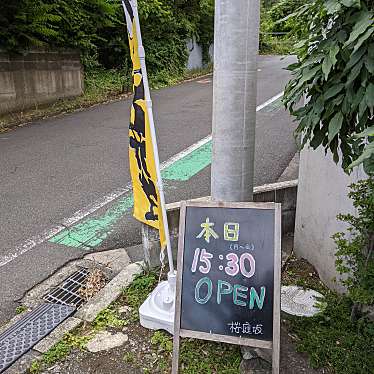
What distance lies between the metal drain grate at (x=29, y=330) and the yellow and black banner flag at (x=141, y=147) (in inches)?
41.2

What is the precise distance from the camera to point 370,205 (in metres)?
2.64

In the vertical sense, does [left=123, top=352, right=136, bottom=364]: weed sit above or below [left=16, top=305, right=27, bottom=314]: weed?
above

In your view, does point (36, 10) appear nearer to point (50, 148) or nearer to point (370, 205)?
point (50, 148)

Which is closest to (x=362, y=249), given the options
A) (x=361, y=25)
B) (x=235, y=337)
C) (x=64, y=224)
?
(x=235, y=337)

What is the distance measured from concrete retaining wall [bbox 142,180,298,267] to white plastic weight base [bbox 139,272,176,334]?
20.8 inches

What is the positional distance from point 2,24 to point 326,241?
9519mm

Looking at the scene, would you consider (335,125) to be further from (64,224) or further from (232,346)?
(64,224)

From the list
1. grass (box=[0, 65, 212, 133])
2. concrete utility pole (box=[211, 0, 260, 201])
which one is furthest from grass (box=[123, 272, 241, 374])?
grass (box=[0, 65, 212, 133])

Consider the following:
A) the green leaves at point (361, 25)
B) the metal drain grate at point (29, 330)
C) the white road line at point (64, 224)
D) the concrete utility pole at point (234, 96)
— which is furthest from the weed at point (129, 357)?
the green leaves at point (361, 25)

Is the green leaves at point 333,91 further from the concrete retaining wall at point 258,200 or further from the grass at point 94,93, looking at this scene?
the grass at point 94,93

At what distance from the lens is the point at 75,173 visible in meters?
6.32

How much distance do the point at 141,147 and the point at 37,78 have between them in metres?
9.05

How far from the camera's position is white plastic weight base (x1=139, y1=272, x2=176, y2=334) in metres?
2.97

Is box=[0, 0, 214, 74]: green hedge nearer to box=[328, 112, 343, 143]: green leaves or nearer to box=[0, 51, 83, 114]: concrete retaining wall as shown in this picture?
box=[0, 51, 83, 114]: concrete retaining wall
